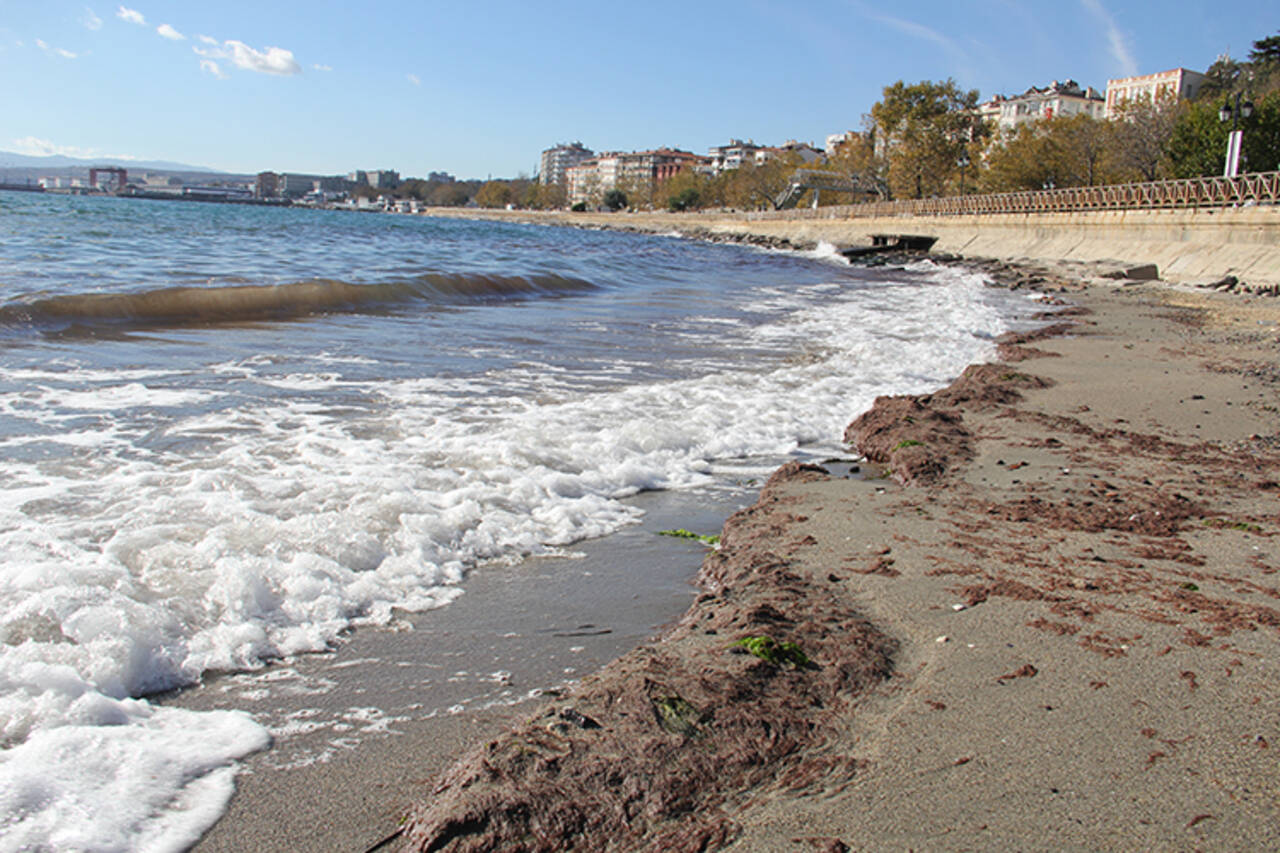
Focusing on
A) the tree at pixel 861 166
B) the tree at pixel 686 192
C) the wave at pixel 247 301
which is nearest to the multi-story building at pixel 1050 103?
the tree at pixel 861 166

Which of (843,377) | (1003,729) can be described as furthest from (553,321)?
(1003,729)

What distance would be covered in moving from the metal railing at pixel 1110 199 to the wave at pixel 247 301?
23067mm

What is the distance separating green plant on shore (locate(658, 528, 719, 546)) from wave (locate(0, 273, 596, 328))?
30.8 feet

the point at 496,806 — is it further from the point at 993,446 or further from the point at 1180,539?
the point at 993,446

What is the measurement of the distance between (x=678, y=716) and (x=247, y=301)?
13187 mm

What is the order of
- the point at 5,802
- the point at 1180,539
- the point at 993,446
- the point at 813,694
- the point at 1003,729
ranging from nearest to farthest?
the point at 5,802
the point at 1003,729
the point at 813,694
the point at 1180,539
the point at 993,446

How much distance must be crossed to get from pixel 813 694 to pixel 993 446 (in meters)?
3.91

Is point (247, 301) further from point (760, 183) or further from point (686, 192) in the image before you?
point (686, 192)

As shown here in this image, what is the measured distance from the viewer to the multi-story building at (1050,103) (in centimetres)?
12444

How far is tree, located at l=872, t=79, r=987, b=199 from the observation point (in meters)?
77.8

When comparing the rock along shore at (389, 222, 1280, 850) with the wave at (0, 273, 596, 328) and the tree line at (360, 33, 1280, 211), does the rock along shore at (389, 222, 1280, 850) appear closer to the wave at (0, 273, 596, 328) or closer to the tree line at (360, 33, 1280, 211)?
the wave at (0, 273, 596, 328)

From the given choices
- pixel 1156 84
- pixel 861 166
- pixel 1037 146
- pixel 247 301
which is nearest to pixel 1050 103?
pixel 1156 84

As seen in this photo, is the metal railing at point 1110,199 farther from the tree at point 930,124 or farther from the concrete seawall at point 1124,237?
the tree at point 930,124

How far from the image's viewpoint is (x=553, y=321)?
14.0m
